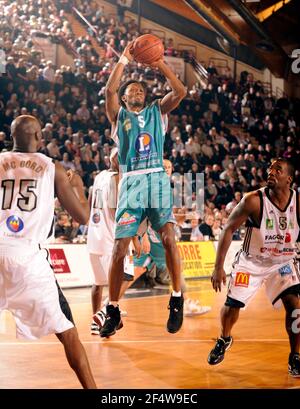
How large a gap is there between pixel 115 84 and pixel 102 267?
8.50 feet

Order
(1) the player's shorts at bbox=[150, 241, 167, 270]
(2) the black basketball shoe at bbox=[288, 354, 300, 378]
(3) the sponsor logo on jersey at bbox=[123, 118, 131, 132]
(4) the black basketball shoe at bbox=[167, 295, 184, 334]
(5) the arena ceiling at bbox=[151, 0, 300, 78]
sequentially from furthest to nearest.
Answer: (5) the arena ceiling at bbox=[151, 0, 300, 78]
(1) the player's shorts at bbox=[150, 241, 167, 270]
(3) the sponsor logo on jersey at bbox=[123, 118, 131, 132]
(4) the black basketball shoe at bbox=[167, 295, 184, 334]
(2) the black basketball shoe at bbox=[288, 354, 300, 378]

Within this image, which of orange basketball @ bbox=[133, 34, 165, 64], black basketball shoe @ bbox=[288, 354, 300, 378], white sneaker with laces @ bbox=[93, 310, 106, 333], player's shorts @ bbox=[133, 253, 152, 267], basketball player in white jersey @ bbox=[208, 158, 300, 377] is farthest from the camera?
player's shorts @ bbox=[133, 253, 152, 267]

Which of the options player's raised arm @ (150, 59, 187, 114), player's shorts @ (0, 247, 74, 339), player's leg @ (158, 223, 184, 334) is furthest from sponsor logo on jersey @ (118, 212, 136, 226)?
player's shorts @ (0, 247, 74, 339)

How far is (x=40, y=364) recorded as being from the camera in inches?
231

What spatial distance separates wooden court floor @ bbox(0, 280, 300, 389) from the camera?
205 inches

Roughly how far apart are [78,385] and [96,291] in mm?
2797

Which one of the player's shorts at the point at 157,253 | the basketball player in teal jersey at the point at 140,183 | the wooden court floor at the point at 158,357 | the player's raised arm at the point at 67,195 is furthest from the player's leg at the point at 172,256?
the player's shorts at the point at 157,253

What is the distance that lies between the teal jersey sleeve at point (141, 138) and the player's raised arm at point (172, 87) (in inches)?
3.8

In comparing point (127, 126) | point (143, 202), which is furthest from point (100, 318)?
point (127, 126)

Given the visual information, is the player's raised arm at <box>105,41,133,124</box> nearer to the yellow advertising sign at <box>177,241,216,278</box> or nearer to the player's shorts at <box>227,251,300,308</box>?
the player's shorts at <box>227,251,300,308</box>

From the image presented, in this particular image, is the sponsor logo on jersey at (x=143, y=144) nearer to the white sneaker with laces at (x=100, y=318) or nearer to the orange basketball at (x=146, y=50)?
the orange basketball at (x=146, y=50)

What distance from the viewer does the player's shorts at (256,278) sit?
5.63 m

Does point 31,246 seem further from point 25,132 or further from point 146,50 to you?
point 146,50
